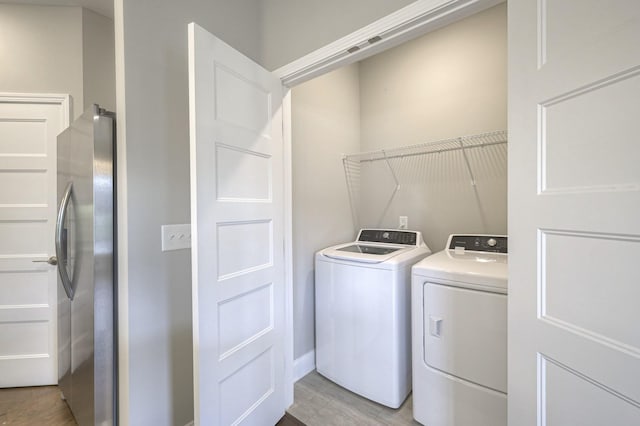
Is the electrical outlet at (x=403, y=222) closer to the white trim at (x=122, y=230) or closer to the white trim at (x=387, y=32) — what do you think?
the white trim at (x=387, y=32)

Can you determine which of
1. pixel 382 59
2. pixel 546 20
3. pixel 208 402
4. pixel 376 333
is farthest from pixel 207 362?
pixel 382 59

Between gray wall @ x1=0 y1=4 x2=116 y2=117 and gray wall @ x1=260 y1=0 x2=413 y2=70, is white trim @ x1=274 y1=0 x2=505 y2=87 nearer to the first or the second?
gray wall @ x1=260 y1=0 x2=413 y2=70

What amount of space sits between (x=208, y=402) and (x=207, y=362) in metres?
0.17

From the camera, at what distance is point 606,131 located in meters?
0.63

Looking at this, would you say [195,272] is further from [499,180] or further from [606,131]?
[499,180]

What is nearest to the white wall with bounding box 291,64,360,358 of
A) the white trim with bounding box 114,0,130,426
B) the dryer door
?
the dryer door

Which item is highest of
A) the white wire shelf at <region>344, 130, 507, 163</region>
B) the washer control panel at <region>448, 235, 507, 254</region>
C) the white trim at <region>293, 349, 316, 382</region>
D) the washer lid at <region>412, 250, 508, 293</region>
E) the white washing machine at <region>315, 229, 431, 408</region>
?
the white wire shelf at <region>344, 130, 507, 163</region>

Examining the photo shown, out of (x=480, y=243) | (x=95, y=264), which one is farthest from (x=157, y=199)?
(x=480, y=243)

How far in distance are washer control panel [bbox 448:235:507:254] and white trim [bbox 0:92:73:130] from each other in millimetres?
3035

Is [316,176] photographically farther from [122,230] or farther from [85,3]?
[85,3]

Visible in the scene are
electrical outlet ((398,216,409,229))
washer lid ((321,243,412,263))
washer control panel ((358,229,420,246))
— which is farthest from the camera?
electrical outlet ((398,216,409,229))

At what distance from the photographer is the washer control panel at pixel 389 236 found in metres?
2.17

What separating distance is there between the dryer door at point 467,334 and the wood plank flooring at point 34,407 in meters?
2.21

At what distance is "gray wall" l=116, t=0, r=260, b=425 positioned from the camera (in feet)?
4.01
